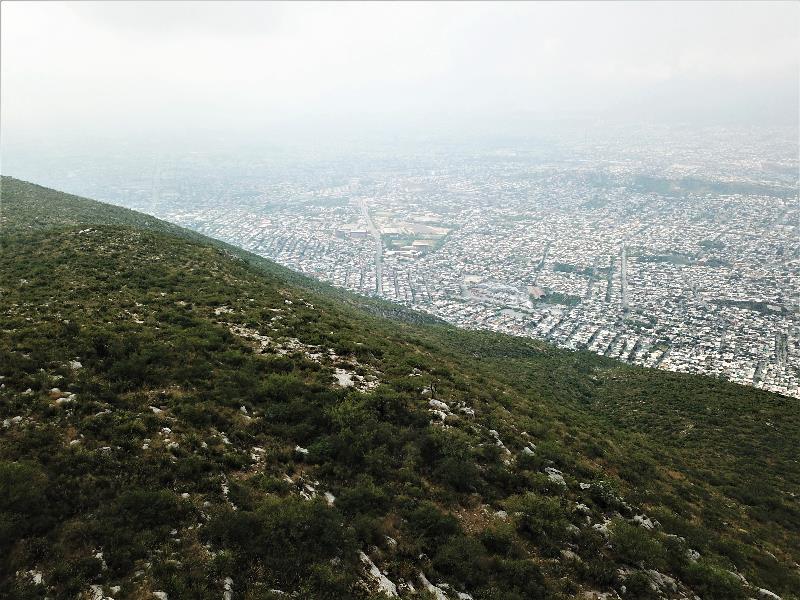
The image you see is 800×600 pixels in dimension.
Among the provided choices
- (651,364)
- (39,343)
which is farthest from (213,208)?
(39,343)

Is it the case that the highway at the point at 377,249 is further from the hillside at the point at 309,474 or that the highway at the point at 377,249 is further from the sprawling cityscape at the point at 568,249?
the hillside at the point at 309,474

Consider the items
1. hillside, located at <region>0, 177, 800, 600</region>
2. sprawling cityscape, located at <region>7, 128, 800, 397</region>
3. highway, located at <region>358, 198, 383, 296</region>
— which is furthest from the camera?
highway, located at <region>358, 198, 383, 296</region>

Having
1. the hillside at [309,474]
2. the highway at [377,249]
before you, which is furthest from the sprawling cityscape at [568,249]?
the hillside at [309,474]

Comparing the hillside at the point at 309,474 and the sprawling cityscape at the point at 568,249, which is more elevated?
the hillside at the point at 309,474

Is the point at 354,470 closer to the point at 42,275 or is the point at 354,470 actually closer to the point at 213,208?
the point at 42,275

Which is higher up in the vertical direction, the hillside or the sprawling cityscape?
the hillside

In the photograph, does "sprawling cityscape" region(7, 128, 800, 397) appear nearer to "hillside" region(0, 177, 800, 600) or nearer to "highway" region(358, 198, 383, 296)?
"highway" region(358, 198, 383, 296)

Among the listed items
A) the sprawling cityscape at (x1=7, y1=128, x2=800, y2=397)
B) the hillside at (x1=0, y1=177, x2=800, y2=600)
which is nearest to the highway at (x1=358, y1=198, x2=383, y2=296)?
the sprawling cityscape at (x1=7, y1=128, x2=800, y2=397)
